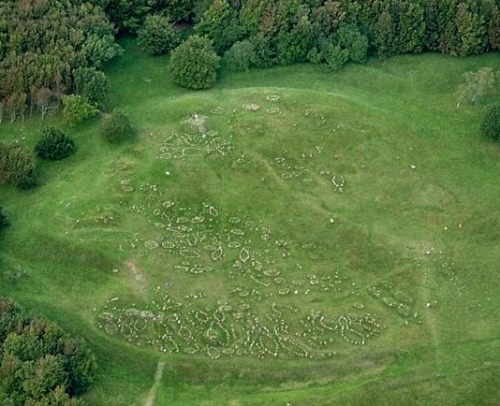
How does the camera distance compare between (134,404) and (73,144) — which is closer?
(134,404)

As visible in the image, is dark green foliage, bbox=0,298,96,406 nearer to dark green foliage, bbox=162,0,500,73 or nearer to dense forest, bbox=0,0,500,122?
dense forest, bbox=0,0,500,122

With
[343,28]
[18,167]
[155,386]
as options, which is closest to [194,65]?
[343,28]

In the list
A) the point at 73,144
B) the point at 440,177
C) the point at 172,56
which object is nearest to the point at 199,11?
the point at 172,56

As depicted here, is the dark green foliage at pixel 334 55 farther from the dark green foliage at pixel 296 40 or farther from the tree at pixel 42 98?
the tree at pixel 42 98

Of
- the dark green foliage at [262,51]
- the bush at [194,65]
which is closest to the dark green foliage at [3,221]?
the bush at [194,65]

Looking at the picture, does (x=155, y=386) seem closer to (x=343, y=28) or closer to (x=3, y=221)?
(x=3, y=221)

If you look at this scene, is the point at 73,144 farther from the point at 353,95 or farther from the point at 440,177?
the point at 440,177
